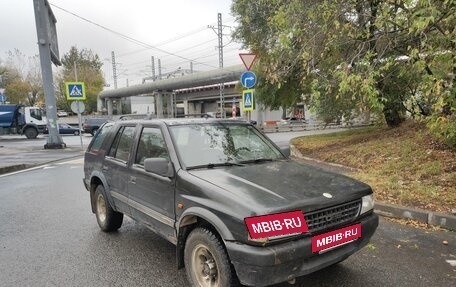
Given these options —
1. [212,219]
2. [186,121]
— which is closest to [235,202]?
[212,219]

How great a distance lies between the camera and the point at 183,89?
212 ft

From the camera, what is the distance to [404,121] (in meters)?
14.4

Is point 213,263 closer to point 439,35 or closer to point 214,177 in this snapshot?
point 214,177

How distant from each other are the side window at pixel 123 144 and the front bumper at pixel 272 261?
7.72ft

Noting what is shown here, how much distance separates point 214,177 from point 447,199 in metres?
4.40

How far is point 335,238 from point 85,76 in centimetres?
8022

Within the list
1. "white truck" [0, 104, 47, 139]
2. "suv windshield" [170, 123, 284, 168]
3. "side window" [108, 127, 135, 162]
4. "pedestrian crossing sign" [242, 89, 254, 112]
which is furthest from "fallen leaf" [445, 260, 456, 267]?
"white truck" [0, 104, 47, 139]

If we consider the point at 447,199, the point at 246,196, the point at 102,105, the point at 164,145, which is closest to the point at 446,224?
the point at 447,199

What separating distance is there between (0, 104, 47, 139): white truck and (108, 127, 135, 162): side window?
33.8 meters

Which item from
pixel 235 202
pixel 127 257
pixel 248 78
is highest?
pixel 248 78

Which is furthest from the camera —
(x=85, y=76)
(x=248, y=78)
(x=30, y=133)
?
(x=85, y=76)

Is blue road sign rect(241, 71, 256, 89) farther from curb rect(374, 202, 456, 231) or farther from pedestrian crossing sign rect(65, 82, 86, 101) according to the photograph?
pedestrian crossing sign rect(65, 82, 86, 101)

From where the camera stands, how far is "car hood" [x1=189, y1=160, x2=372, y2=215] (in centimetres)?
300

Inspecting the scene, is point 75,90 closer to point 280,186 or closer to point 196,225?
point 196,225
